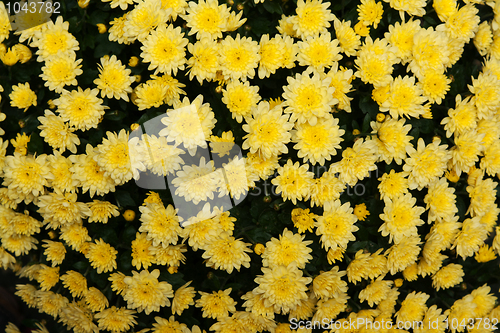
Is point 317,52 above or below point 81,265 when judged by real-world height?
above

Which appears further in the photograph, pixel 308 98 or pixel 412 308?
pixel 412 308

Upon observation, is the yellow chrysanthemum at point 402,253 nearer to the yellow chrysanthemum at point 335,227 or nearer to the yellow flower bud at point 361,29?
the yellow chrysanthemum at point 335,227

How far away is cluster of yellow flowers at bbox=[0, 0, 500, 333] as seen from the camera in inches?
47.4

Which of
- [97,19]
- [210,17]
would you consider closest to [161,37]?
[210,17]

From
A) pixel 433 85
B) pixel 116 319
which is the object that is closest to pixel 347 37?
pixel 433 85

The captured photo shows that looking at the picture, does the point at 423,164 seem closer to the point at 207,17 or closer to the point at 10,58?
the point at 207,17

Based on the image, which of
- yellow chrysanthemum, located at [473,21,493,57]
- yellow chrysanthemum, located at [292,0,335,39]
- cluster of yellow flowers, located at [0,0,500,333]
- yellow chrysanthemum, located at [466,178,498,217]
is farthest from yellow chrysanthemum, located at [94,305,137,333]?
yellow chrysanthemum, located at [473,21,493,57]

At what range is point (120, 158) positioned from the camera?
1.20 metres

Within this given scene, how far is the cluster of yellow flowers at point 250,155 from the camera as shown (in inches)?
47.4

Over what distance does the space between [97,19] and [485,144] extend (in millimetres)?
1579

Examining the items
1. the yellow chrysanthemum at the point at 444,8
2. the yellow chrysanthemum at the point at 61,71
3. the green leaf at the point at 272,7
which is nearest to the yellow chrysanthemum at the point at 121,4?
the yellow chrysanthemum at the point at 61,71

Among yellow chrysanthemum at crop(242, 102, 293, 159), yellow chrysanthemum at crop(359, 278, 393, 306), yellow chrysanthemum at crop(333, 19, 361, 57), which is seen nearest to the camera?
yellow chrysanthemum at crop(242, 102, 293, 159)

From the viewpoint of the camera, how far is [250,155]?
1.23m

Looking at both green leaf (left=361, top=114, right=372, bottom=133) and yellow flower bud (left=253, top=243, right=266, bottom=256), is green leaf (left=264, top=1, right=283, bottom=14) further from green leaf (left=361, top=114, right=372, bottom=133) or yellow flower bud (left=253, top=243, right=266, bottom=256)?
yellow flower bud (left=253, top=243, right=266, bottom=256)
